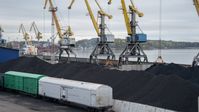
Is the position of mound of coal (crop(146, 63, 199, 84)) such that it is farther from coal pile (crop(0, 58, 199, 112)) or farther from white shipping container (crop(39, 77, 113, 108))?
white shipping container (crop(39, 77, 113, 108))

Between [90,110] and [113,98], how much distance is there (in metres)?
3.16

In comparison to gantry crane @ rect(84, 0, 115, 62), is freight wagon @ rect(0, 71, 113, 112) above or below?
below

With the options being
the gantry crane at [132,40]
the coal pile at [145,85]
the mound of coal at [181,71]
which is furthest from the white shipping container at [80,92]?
the gantry crane at [132,40]

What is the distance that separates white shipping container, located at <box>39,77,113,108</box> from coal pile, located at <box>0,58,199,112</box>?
2.43m

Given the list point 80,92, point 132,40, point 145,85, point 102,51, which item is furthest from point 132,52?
point 80,92

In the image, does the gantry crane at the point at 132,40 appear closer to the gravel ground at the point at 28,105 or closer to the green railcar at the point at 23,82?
the green railcar at the point at 23,82

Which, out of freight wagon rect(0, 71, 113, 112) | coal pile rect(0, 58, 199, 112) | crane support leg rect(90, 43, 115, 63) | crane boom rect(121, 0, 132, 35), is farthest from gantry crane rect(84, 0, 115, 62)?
freight wagon rect(0, 71, 113, 112)

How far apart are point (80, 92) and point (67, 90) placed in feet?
7.51

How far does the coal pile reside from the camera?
28.1 meters

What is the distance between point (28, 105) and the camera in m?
35.4

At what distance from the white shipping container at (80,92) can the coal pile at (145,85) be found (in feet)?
7.99

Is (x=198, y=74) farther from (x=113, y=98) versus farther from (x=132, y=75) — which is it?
(x=113, y=98)

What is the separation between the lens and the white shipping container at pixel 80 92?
30969mm

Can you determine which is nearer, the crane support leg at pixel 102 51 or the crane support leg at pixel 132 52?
the crane support leg at pixel 132 52
